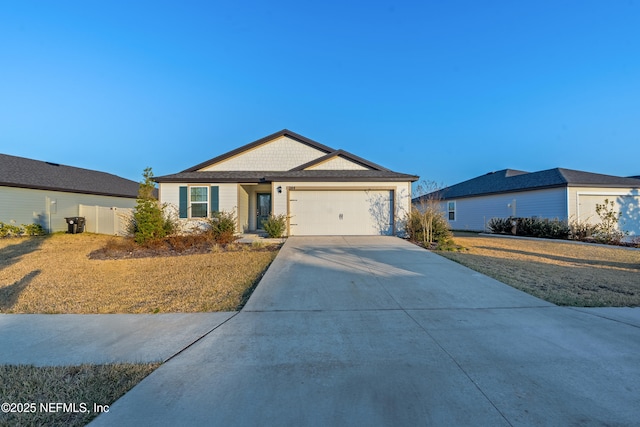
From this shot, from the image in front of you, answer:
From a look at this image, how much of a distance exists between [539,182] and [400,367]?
65.2 ft

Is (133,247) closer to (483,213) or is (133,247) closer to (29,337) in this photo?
(29,337)

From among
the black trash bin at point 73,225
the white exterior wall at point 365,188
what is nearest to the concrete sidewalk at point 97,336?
the white exterior wall at point 365,188

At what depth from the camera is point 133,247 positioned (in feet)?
36.1

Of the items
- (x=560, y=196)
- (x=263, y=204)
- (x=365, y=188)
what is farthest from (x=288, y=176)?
(x=560, y=196)

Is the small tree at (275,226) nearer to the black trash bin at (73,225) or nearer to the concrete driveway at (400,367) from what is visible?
the concrete driveway at (400,367)

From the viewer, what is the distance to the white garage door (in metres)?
13.7

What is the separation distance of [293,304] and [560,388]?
3.58 m

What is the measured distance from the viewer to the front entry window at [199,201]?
1446 cm

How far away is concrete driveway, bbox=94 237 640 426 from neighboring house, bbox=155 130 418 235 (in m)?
8.17

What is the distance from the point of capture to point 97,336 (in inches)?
153

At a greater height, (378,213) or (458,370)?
(378,213)

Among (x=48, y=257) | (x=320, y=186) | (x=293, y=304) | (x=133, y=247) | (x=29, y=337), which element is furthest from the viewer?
(x=320, y=186)

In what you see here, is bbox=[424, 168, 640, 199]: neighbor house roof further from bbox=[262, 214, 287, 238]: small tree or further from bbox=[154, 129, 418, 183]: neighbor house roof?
bbox=[262, 214, 287, 238]: small tree

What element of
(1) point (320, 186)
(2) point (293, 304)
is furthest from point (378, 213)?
(2) point (293, 304)
